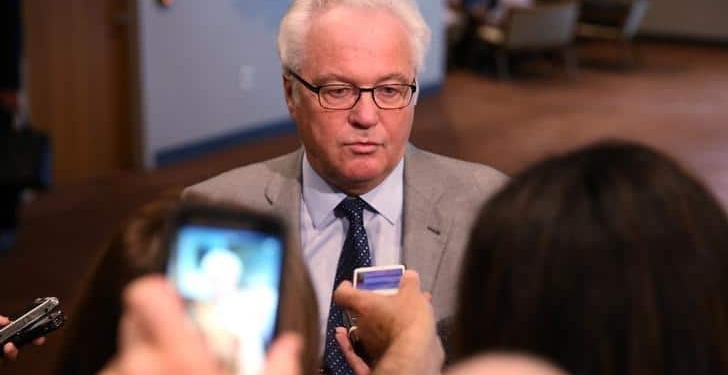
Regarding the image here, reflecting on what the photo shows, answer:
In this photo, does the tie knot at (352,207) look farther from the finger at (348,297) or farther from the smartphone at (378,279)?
the finger at (348,297)

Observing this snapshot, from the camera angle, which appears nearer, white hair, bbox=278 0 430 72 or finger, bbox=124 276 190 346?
finger, bbox=124 276 190 346

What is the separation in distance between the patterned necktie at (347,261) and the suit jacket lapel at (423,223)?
84mm

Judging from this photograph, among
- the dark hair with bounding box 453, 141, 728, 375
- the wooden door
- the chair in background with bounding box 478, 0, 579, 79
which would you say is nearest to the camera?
the dark hair with bounding box 453, 141, 728, 375

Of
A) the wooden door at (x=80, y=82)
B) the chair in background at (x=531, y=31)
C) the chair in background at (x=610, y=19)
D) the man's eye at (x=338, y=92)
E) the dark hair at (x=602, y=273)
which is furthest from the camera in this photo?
the chair in background at (x=610, y=19)

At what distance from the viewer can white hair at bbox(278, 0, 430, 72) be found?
6.73ft

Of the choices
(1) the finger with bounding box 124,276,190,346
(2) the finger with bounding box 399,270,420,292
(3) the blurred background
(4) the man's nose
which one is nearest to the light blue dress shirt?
(4) the man's nose

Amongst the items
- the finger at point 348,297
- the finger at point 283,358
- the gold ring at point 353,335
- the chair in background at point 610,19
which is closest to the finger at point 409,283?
the finger at point 348,297

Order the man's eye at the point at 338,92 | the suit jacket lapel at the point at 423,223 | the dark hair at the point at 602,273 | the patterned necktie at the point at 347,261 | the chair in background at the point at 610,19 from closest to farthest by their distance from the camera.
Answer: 1. the dark hair at the point at 602,273
2. the patterned necktie at the point at 347,261
3. the suit jacket lapel at the point at 423,223
4. the man's eye at the point at 338,92
5. the chair in background at the point at 610,19

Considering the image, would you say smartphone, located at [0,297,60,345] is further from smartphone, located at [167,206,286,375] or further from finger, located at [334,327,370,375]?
smartphone, located at [167,206,286,375]

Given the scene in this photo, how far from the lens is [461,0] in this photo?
443 inches

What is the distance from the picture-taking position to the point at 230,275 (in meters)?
0.76

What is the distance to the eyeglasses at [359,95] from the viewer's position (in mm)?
2059

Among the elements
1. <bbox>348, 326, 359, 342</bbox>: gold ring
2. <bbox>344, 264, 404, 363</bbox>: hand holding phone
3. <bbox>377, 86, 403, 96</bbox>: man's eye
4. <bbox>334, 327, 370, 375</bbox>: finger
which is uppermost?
<bbox>377, 86, 403, 96</bbox>: man's eye

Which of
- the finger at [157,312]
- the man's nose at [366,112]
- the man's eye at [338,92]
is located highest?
the finger at [157,312]
